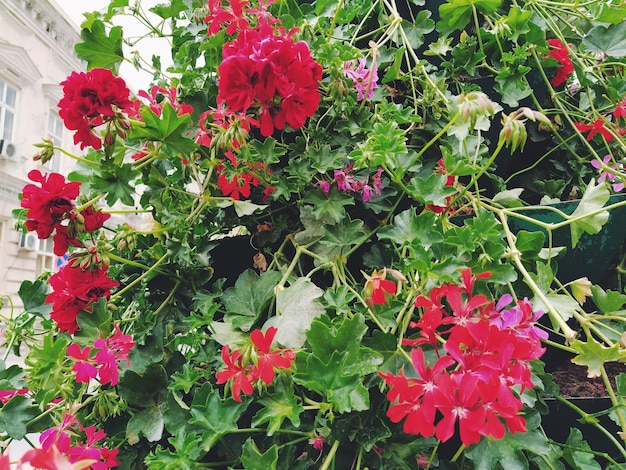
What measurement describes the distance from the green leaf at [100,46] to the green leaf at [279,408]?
61 cm

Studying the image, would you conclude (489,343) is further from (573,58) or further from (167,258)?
(573,58)

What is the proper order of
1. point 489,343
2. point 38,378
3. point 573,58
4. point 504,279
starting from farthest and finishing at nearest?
point 573,58
point 38,378
point 504,279
point 489,343

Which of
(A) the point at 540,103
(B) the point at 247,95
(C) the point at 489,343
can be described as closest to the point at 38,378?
(B) the point at 247,95

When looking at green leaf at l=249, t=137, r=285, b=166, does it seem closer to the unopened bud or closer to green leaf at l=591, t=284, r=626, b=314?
the unopened bud

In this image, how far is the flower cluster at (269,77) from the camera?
499 mm

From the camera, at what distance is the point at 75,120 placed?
54 cm

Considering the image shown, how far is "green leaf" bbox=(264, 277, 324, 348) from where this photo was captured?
0.46m

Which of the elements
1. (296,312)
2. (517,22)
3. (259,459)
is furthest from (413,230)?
(517,22)

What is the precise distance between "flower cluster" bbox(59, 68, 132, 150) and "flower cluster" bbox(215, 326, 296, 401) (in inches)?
11.8

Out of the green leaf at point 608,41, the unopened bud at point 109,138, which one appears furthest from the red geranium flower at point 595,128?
the unopened bud at point 109,138

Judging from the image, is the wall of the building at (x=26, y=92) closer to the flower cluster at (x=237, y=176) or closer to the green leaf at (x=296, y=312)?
the flower cluster at (x=237, y=176)

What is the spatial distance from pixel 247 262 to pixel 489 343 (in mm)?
398

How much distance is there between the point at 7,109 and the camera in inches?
270

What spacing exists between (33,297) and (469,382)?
2.18ft
